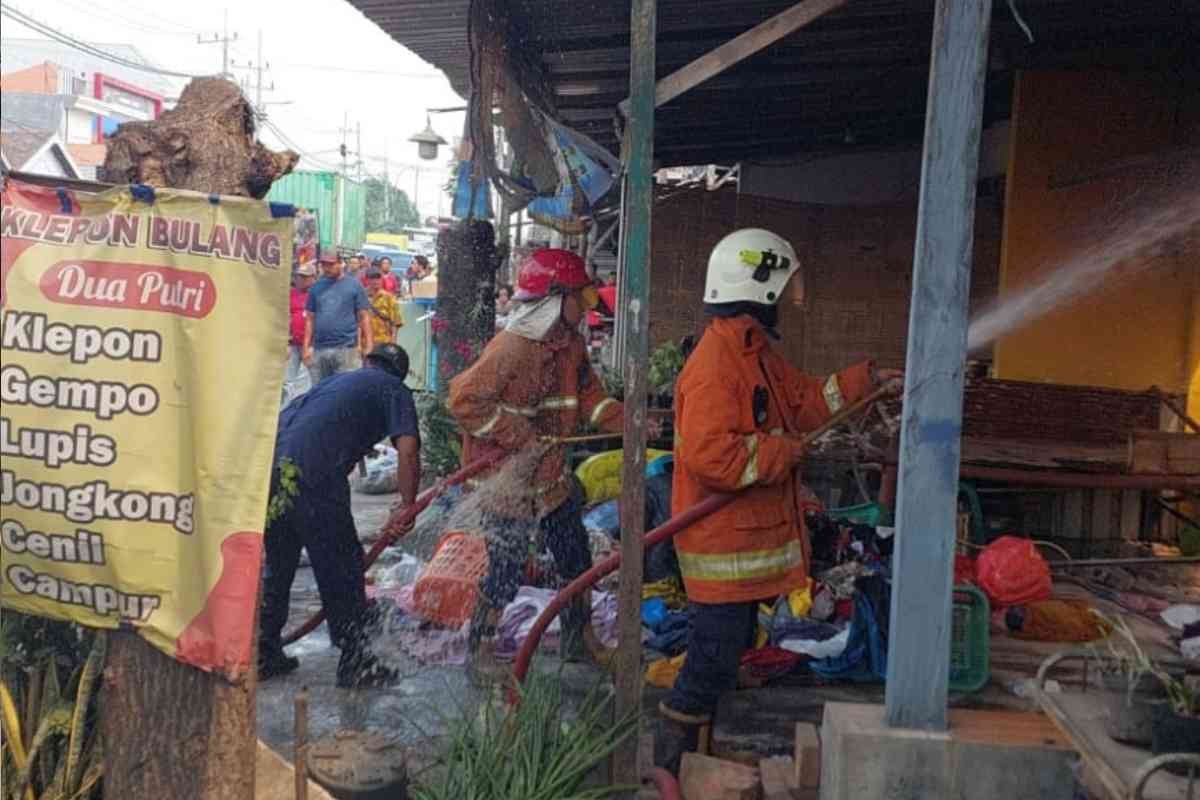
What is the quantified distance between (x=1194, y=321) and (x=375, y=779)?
6.08 metres

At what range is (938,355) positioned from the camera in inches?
140

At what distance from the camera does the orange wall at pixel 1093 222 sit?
Result: 24.8 ft

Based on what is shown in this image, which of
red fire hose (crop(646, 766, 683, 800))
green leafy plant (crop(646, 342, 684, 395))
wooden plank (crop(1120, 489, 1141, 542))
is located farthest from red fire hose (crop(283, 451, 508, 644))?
green leafy plant (crop(646, 342, 684, 395))

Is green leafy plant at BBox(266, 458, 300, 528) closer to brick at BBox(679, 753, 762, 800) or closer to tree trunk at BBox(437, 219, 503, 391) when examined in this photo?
brick at BBox(679, 753, 762, 800)

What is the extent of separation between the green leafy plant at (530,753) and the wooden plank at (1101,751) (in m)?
1.49

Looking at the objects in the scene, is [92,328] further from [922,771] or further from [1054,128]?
[1054,128]

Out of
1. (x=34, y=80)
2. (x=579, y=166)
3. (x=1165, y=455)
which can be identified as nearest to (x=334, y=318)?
(x=579, y=166)

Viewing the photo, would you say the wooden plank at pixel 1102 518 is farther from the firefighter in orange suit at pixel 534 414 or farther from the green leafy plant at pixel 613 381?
the green leafy plant at pixel 613 381

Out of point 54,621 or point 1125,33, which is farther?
point 1125,33

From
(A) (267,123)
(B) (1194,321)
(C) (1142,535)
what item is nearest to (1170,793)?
(A) (267,123)

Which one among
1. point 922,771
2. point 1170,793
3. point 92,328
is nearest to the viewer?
point 1170,793

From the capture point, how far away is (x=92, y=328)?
3.22 meters

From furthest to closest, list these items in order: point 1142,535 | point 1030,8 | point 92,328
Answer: point 1142,535, point 1030,8, point 92,328

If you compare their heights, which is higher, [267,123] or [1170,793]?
[267,123]
